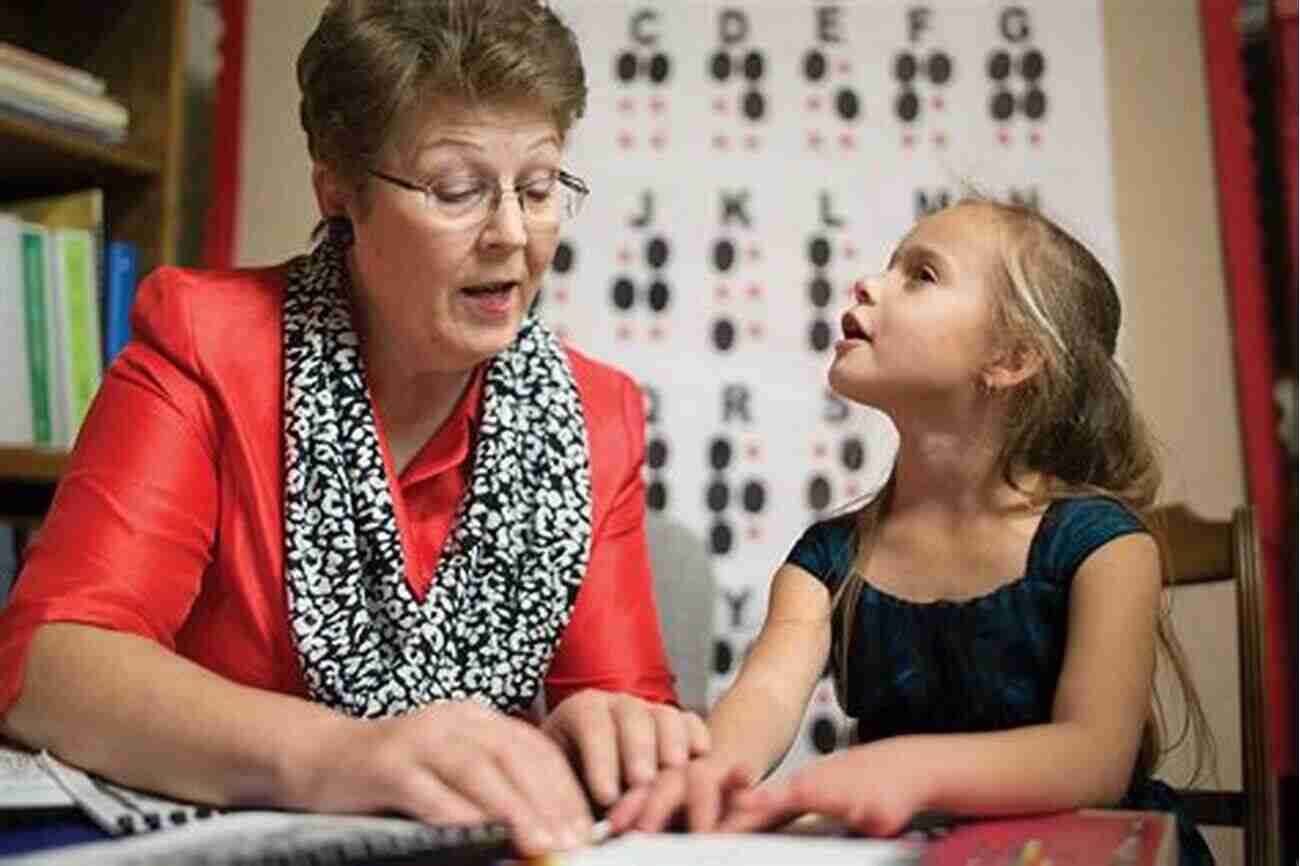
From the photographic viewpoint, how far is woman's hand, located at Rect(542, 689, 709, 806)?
616 millimetres

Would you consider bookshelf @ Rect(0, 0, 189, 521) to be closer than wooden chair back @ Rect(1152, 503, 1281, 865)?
No

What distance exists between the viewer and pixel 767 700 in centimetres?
89

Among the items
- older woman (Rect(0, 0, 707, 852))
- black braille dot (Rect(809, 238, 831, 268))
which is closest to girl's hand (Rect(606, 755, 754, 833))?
older woman (Rect(0, 0, 707, 852))

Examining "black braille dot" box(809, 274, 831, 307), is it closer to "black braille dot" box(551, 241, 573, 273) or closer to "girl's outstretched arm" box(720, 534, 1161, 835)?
"black braille dot" box(551, 241, 573, 273)

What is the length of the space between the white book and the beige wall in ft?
1.23

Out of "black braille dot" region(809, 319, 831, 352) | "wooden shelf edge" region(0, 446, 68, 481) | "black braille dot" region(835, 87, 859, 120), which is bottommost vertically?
"wooden shelf edge" region(0, 446, 68, 481)

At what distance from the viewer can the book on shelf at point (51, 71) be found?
1.41 m

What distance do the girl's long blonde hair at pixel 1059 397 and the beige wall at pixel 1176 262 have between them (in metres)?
0.20

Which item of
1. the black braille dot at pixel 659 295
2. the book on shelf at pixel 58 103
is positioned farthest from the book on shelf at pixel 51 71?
the black braille dot at pixel 659 295

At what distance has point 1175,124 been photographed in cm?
129

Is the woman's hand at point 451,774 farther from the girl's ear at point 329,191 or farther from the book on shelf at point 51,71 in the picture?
A: the book on shelf at point 51,71

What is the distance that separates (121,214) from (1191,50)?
1195 mm

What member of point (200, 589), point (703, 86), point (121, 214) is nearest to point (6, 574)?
point (121, 214)

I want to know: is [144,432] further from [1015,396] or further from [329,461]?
[1015,396]
